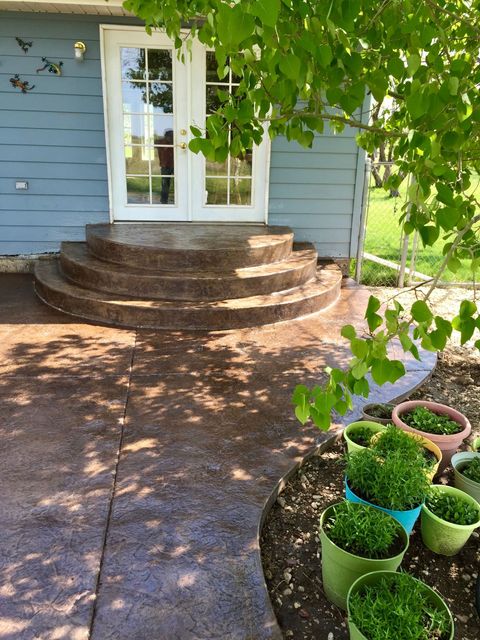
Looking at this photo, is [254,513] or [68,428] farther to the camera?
[68,428]

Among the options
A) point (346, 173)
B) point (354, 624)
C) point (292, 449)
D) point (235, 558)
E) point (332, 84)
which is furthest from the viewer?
point (346, 173)

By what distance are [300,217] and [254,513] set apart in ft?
14.2

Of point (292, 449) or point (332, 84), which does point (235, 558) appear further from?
point (332, 84)

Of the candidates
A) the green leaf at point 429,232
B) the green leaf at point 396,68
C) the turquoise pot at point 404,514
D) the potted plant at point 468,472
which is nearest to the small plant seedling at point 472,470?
the potted plant at point 468,472

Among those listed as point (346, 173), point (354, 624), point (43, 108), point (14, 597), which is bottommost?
point (14, 597)

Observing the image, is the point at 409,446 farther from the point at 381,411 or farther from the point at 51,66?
the point at 51,66

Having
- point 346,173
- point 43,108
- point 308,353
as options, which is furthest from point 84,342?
point 346,173

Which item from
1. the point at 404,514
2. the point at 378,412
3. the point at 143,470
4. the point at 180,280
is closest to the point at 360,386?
the point at 404,514

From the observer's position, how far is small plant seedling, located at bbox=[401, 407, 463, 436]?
8.59 ft

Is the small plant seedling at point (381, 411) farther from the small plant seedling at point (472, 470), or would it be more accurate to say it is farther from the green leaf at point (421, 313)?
the green leaf at point (421, 313)

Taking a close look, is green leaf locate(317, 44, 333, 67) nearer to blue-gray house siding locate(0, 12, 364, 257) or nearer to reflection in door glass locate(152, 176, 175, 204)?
blue-gray house siding locate(0, 12, 364, 257)

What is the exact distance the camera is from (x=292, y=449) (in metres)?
2.70

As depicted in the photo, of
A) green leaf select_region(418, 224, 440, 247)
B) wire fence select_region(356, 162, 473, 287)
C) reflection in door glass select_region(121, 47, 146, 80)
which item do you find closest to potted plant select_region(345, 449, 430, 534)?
green leaf select_region(418, 224, 440, 247)

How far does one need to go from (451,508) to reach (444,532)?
11 cm
